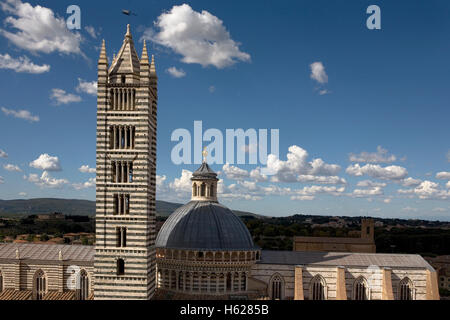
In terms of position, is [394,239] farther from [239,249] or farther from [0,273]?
[0,273]

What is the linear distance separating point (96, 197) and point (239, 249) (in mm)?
15314

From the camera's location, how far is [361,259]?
163 ft

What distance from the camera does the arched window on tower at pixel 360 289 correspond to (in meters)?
47.7

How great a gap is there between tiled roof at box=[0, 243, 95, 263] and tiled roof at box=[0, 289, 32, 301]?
3.54 meters

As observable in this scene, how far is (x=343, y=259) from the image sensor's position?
49656mm

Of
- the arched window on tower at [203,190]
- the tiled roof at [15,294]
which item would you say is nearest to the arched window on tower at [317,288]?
the arched window on tower at [203,190]

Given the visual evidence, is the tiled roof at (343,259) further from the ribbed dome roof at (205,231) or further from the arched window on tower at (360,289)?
the ribbed dome roof at (205,231)

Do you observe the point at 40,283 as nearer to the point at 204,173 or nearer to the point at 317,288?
the point at 204,173

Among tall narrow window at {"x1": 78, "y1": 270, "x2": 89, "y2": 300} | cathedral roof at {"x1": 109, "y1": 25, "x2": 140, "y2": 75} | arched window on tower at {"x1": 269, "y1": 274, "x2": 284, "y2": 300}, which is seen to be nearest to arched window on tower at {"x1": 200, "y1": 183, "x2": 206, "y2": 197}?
arched window on tower at {"x1": 269, "y1": 274, "x2": 284, "y2": 300}

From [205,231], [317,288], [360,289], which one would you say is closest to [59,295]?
[205,231]

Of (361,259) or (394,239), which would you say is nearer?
(361,259)

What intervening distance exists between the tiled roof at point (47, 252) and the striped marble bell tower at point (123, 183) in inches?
356
